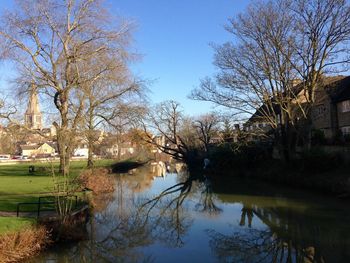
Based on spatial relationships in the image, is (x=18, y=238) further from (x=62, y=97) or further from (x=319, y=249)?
(x=62, y=97)

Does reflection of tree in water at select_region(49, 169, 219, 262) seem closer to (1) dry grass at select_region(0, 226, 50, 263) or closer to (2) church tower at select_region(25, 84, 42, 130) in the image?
(1) dry grass at select_region(0, 226, 50, 263)

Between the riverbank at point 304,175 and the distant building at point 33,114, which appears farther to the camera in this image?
the distant building at point 33,114

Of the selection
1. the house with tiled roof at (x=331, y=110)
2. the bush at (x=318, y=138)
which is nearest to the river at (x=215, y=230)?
the bush at (x=318, y=138)

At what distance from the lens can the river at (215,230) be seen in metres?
12.9

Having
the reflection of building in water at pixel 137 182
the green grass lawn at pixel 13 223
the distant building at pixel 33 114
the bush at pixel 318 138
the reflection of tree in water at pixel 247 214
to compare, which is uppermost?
the distant building at pixel 33 114

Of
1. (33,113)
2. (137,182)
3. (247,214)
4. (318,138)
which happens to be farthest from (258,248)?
(137,182)

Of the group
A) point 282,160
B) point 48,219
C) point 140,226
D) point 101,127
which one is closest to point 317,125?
point 282,160

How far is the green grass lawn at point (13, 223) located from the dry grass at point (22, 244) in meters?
0.31

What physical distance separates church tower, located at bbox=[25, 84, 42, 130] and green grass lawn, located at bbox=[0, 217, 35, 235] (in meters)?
19.2

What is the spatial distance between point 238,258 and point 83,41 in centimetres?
2341

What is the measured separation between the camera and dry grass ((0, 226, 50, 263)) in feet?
36.8

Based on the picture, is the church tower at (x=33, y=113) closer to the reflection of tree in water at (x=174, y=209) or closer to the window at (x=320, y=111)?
the reflection of tree in water at (x=174, y=209)

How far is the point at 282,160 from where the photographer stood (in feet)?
113

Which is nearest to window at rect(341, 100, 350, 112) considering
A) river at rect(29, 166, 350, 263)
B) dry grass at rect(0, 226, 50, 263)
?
river at rect(29, 166, 350, 263)
